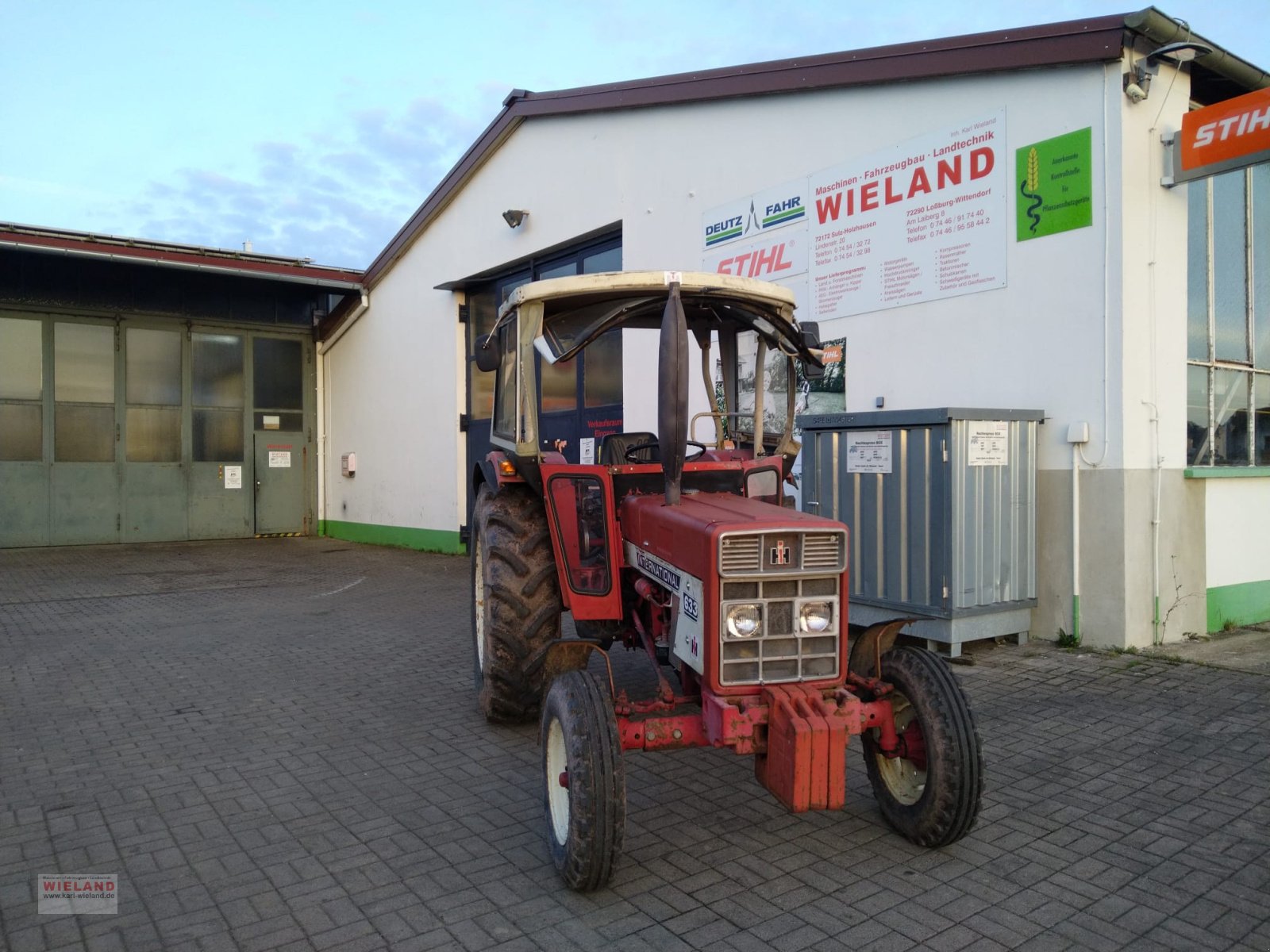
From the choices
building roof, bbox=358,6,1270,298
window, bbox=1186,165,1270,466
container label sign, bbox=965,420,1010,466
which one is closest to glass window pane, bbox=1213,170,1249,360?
window, bbox=1186,165,1270,466

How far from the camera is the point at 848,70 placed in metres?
8.19

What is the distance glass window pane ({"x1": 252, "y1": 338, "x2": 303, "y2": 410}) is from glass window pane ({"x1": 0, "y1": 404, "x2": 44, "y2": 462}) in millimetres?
3635

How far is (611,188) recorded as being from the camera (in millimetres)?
11281

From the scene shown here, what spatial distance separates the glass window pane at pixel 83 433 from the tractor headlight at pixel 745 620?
1650cm

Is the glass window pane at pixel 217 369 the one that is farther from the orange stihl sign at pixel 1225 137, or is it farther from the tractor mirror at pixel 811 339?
the orange stihl sign at pixel 1225 137

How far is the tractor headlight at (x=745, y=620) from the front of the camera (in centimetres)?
327

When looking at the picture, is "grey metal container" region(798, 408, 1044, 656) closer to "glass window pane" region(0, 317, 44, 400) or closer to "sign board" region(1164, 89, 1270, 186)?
"sign board" region(1164, 89, 1270, 186)

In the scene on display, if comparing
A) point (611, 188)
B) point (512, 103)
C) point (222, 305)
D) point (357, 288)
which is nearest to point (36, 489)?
point (222, 305)

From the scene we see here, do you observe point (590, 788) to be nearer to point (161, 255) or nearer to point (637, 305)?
point (637, 305)

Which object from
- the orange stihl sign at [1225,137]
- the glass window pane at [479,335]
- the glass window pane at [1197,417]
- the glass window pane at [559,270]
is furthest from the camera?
the glass window pane at [479,335]

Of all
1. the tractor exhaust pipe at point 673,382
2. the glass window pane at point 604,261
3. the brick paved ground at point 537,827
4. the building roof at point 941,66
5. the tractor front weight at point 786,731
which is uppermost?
the building roof at point 941,66

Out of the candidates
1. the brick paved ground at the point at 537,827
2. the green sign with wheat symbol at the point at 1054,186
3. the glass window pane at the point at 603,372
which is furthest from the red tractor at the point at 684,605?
the glass window pane at the point at 603,372

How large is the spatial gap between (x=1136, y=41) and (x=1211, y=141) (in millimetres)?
866

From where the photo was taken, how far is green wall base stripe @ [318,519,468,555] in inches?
571
